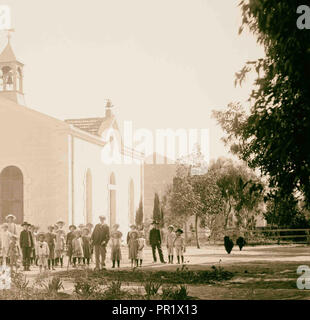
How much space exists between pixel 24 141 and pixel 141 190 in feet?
46.0

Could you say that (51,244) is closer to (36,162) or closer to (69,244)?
(69,244)

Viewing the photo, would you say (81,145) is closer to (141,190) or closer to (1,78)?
(1,78)

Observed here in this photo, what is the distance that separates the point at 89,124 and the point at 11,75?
783 cm

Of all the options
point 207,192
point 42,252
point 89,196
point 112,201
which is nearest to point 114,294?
point 42,252

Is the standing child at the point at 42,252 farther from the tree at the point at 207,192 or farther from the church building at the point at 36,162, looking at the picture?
the tree at the point at 207,192

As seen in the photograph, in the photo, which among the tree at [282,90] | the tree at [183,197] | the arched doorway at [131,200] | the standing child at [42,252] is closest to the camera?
the tree at [282,90]

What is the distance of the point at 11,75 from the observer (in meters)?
28.6

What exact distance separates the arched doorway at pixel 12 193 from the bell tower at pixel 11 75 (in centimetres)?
367

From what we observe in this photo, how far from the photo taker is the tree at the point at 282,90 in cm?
1001

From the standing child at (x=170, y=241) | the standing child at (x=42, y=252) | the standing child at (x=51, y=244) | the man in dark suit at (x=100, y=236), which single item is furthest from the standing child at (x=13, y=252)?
the standing child at (x=170, y=241)

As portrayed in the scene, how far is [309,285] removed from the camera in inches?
532

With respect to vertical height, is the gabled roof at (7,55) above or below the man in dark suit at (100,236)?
above

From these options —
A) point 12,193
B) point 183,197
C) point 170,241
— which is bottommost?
point 170,241
